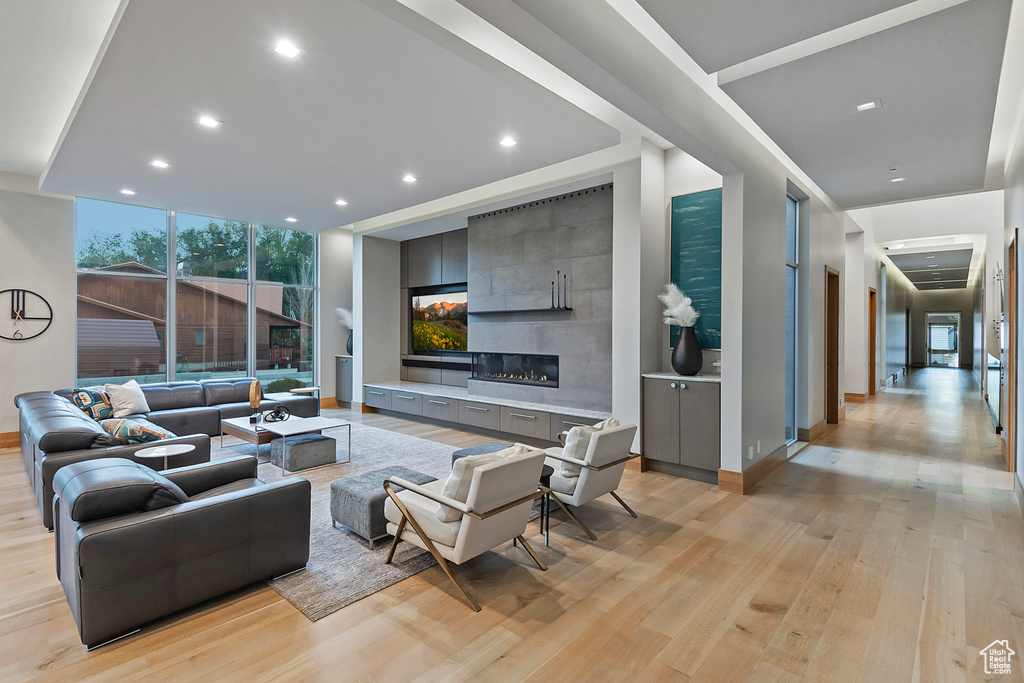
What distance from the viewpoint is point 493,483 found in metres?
2.54

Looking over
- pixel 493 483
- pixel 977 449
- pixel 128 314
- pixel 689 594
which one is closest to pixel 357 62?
pixel 493 483

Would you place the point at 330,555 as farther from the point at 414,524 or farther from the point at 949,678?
the point at 949,678

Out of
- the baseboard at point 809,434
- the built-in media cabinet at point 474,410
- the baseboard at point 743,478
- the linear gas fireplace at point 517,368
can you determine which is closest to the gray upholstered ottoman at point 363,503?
the built-in media cabinet at point 474,410

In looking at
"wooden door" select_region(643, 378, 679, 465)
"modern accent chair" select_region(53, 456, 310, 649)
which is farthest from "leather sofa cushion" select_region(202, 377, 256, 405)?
"wooden door" select_region(643, 378, 679, 465)

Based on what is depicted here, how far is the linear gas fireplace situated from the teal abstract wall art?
65.1 inches

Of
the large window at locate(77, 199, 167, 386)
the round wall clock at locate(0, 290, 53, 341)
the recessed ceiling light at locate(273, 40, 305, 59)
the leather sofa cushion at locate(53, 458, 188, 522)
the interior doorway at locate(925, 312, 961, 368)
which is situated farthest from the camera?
the interior doorway at locate(925, 312, 961, 368)

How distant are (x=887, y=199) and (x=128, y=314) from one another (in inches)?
412

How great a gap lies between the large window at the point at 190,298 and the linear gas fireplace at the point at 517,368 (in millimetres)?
3779

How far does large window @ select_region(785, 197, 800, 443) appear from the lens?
5.98 m

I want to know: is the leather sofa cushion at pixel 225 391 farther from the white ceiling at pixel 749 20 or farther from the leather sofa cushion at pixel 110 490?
the white ceiling at pixel 749 20

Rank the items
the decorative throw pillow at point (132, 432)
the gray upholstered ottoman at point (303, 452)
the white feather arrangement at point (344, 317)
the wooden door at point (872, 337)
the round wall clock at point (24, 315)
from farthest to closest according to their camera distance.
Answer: the wooden door at point (872, 337) → the white feather arrangement at point (344, 317) → the round wall clock at point (24, 315) → the gray upholstered ottoman at point (303, 452) → the decorative throw pillow at point (132, 432)

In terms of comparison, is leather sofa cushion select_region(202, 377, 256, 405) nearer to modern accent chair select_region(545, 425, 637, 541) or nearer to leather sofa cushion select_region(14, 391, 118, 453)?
leather sofa cushion select_region(14, 391, 118, 453)

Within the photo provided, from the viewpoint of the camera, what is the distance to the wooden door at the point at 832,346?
717 cm

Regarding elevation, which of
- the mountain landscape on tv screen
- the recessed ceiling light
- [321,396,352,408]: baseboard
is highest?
the recessed ceiling light
